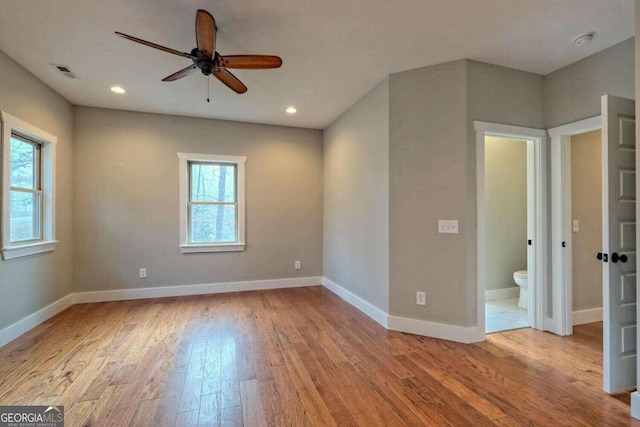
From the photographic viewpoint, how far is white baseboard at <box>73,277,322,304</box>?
13.4 ft

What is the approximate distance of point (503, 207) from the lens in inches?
167

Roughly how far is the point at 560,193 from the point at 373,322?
234 cm

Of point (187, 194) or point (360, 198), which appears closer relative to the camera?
point (360, 198)

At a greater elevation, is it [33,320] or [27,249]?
[27,249]

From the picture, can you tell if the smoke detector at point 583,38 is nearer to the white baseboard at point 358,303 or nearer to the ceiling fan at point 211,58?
the ceiling fan at point 211,58

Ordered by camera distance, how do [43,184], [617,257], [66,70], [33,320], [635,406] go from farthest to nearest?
[43,184] → [33,320] → [66,70] → [617,257] → [635,406]

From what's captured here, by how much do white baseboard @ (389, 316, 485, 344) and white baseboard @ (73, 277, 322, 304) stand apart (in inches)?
84.7

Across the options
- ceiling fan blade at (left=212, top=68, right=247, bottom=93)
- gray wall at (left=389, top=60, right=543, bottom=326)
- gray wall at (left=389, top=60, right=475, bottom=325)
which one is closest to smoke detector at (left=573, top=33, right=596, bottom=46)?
gray wall at (left=389, top=60, right=543, bottom=326)

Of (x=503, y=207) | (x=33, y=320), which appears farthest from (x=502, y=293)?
(x=33, y=320)

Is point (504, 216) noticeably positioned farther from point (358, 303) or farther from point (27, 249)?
point (27, 249)

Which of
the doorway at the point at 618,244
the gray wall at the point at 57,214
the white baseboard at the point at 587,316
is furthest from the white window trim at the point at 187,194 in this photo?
the white baseboard at the point at 587,316

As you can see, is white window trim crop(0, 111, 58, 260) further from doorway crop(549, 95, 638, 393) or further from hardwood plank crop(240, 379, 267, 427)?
doorway crop(549, 95, 638, 393)

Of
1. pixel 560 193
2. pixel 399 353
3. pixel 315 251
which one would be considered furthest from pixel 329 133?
pixel 399 353

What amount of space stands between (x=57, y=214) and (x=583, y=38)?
5727mm
